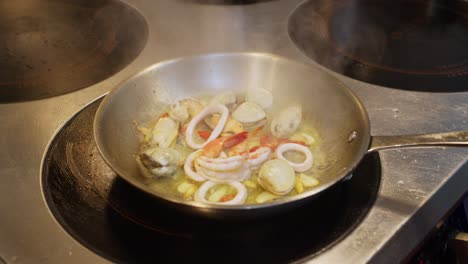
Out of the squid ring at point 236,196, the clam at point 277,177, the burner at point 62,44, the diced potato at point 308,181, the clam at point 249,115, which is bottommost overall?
the burner at point 62,44

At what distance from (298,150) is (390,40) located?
1.98 ft

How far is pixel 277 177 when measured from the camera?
616 millimetres

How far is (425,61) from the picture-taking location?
1.05 m

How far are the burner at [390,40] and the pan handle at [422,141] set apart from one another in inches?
12.9

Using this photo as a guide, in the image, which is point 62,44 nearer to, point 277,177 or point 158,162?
point 158,162

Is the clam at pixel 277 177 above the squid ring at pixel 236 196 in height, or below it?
above

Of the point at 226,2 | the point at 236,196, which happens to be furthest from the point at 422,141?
the point at 226,2

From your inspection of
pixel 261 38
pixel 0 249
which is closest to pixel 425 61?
pixel 261 38

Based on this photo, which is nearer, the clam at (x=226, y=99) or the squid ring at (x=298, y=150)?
the squid ring at (x=298, y=150)

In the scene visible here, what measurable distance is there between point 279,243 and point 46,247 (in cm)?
32

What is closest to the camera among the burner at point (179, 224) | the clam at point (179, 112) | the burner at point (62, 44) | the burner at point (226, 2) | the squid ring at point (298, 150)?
the burner at point (179, 224)

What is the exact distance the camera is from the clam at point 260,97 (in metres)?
0.82

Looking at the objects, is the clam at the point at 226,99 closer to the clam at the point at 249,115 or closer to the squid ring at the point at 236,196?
the clam at the point at 249,115

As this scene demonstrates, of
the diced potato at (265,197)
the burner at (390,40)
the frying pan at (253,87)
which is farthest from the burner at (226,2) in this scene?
the diced potato at (265,197)
